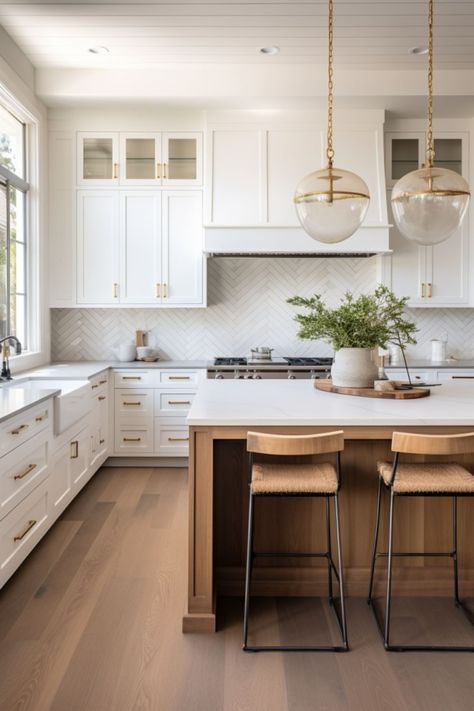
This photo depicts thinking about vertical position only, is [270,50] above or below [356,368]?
above

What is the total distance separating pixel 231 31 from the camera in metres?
4.02

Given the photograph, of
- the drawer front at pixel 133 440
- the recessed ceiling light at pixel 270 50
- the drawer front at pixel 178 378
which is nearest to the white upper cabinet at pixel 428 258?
the recessed ceiling light at pixel 270 50

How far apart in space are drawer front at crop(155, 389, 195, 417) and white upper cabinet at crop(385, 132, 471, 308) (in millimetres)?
2028

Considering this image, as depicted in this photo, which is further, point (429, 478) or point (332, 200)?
point (332, 200)

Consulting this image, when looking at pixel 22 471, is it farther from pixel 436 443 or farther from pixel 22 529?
pixel 436 443

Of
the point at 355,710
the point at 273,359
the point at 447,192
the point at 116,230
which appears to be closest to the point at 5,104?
the point at 116,230

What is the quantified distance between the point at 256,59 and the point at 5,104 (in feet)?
6.14

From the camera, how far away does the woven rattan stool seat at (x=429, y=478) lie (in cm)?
234

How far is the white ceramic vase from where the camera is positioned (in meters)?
3.09

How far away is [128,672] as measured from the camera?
217cm

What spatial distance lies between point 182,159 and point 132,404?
6.96 ft

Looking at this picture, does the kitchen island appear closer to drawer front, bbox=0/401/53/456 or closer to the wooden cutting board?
the wooden cutting board

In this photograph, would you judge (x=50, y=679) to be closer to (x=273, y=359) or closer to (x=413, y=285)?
(x=273, y=359)

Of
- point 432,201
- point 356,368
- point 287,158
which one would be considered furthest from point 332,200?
point 287,158
